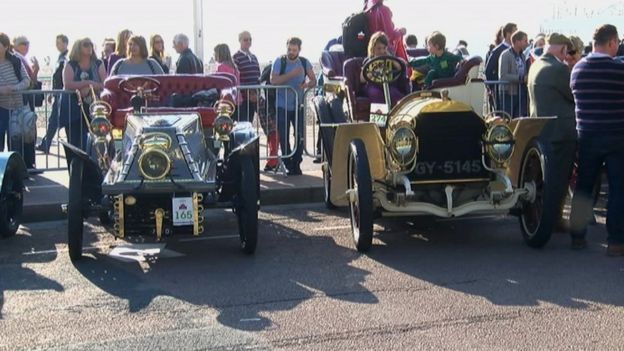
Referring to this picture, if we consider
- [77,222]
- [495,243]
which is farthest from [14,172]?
[495,243]

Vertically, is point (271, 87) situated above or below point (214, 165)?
above

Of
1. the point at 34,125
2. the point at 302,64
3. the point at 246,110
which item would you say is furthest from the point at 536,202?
the point at 34,125

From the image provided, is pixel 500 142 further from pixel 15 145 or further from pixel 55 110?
pixel 55 110

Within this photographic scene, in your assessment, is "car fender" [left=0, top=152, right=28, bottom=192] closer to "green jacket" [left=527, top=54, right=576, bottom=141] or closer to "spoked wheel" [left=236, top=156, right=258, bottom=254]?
"spoked wheel" [left=236, top=156, right=258, bottom=254]

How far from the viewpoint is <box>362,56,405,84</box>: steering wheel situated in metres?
7.68

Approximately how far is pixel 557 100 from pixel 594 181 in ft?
2.77

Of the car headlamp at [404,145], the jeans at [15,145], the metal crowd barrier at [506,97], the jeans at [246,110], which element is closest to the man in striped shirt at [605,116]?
the car headlamp at [404,145]

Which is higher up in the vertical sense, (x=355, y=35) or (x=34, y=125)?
(x=355, y=35)

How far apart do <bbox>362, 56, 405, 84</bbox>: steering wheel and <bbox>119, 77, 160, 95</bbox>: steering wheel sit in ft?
6.33

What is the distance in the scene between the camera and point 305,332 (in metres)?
5.05

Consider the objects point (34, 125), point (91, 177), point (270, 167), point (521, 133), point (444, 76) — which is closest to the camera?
point (91, 177)

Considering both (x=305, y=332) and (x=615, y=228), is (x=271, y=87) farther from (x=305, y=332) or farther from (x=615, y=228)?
(x=305, y=332)

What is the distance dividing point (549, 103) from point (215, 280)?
10.9 feet

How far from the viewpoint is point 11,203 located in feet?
25.3
